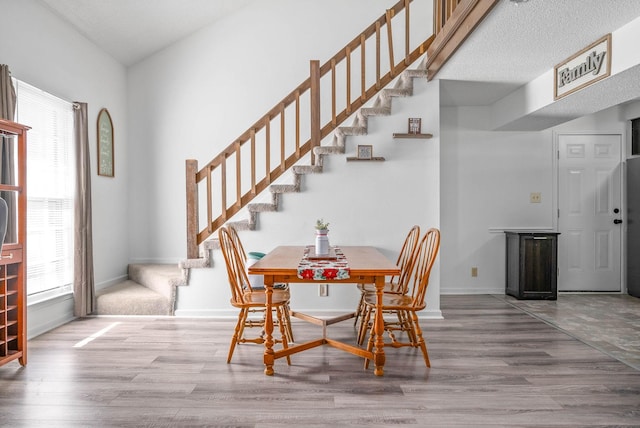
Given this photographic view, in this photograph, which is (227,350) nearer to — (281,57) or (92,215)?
(92,215)

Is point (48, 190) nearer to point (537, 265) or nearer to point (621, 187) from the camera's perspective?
point (537, 265)

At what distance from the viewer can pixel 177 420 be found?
223cm

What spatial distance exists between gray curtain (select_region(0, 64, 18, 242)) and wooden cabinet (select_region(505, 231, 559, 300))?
5093mm

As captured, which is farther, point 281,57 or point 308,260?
point 281,57

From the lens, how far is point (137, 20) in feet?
15.6

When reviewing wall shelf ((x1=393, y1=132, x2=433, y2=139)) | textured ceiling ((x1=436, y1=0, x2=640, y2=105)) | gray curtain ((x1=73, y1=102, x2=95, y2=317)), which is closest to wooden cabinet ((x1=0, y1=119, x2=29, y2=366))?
gray curtain ((x1=73, y1=102, x2=95, y2=317))

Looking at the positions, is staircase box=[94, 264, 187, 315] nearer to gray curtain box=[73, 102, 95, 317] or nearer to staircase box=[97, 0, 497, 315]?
staircase box=[97, 0, 497, 315]

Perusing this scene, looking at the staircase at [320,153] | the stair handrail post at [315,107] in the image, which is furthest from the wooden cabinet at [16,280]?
the stair handrail post at [315,107]

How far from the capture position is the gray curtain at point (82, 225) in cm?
419

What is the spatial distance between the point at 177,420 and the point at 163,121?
13.9 ft

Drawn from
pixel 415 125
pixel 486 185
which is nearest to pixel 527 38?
pixel 415 125

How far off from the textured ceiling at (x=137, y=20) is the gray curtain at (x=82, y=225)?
882 mm

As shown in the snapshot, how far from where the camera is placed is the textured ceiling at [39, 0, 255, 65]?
4.24 meters

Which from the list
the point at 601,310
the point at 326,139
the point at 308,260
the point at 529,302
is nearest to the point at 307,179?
the point at 326,139
